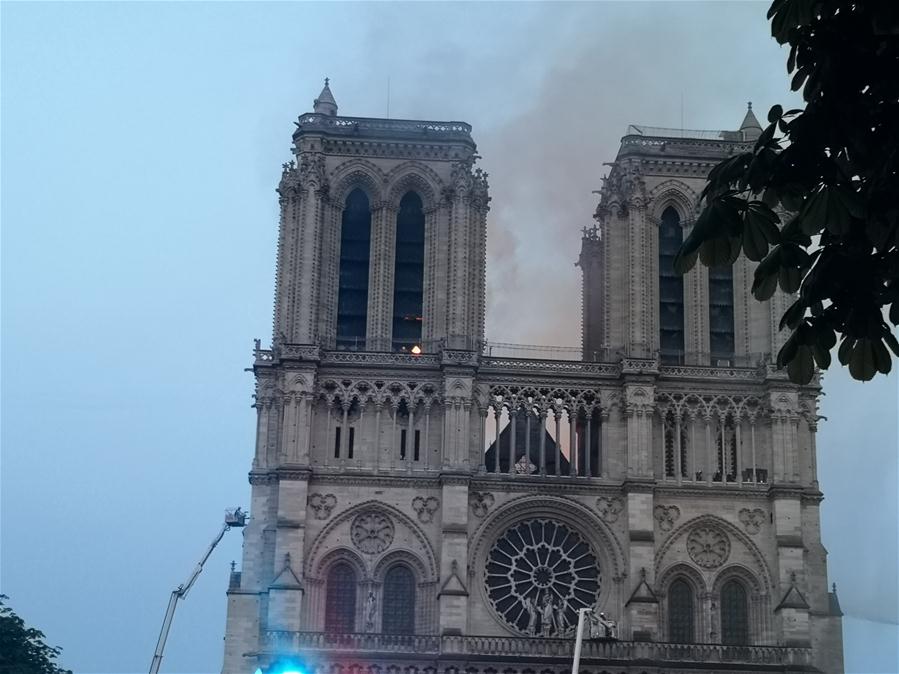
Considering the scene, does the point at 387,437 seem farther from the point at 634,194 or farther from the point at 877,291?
the point at 877,291

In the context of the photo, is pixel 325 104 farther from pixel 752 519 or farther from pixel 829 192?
pixel 829 192

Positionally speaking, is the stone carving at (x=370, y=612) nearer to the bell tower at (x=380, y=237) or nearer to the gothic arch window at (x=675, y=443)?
the bell tower at (x=380, y=237)

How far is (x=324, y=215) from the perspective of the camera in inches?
2331

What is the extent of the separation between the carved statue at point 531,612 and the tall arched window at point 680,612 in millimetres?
5115

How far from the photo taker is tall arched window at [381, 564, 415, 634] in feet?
Answer: 182

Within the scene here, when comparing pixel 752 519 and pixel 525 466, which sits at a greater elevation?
pixel 525 466

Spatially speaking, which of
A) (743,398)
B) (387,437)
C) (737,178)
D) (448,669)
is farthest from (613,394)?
(737,178)

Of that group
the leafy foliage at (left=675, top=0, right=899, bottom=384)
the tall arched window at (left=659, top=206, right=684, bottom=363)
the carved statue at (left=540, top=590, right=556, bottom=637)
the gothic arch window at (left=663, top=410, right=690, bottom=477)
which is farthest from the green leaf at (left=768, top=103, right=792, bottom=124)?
the tall arched window at (left=659, top=206, right=684, bottom=363)

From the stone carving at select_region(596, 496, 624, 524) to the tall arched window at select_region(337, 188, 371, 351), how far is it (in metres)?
11.1

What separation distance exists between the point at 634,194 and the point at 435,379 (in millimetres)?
11294

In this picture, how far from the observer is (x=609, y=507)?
5681 cm

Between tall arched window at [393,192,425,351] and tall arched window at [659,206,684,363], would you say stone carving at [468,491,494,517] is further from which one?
tall arched window at [659,206,684,363]

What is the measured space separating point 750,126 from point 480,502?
2021 centimetres

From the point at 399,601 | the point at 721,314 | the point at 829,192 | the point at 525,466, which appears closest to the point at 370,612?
the point at 399,601
